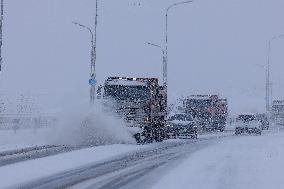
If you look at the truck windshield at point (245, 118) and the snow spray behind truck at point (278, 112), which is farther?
the snow spray behind truck at point (278, 112)

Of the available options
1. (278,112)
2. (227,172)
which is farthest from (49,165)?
(278,112)

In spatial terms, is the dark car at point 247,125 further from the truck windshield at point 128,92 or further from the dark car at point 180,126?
the truck windshield at point 128,92

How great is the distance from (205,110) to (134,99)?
1026 inches

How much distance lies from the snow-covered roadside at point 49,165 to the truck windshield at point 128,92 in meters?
5.85

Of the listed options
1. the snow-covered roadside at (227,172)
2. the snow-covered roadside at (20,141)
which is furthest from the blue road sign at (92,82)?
the snow-covered roadside at (227,172)

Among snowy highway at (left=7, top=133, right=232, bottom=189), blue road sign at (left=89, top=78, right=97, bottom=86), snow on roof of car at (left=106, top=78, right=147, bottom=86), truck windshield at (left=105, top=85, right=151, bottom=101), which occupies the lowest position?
snowy highway at (left=7, top=133, right=232, bottom=189)

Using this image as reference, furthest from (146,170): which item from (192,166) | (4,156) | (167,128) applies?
(167,128)

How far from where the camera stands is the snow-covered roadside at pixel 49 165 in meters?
17.3

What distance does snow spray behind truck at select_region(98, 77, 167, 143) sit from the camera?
35750 mm

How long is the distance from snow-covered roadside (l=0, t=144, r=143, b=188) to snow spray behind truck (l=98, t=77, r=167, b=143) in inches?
216

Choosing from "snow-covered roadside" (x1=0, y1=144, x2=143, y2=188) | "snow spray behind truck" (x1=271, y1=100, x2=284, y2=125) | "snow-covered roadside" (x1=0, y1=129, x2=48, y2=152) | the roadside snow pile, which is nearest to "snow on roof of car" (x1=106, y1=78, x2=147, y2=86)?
the roadside snow pile

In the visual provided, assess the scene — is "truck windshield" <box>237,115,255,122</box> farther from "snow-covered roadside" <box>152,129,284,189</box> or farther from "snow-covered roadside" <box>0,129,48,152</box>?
"snow-covered roadside" <box>152,129,284,189</box>

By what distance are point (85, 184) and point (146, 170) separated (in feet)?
14.3

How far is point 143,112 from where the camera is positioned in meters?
36.0
